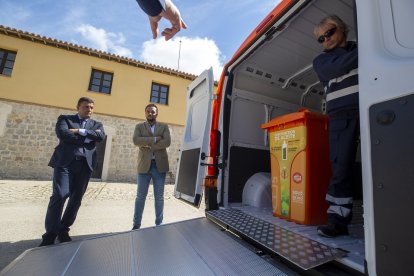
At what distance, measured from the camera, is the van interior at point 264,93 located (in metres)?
2.52

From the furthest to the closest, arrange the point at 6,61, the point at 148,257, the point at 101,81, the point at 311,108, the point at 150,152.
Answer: the point at 101,81 → the point at 6,61 → the point at 311,108 → the point at 150,152 → the point at 148,257

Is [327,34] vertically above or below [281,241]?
above

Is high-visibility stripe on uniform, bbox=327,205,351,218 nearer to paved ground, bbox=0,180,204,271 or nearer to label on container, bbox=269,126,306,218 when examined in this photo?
label on container, bbox=269,126,306,218

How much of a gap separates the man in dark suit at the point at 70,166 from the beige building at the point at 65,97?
9.24 meters

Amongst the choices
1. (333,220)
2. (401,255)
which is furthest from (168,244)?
(401,255)

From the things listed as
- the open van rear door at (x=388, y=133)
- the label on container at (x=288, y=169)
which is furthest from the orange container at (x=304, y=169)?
the open van rear door at (x=388, y=133)

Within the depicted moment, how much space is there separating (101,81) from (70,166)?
1092cm

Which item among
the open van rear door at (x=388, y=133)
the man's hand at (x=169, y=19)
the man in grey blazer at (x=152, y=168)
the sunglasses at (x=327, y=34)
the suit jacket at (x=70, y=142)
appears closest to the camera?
the open van rear door at (x=388, y=133)

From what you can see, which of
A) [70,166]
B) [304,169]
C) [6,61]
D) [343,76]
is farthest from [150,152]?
[6,61]

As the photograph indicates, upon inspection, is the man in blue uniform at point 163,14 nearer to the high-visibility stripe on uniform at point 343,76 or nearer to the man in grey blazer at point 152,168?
the high-visibility stripe on uniform at point 343,76

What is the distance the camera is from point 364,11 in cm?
117

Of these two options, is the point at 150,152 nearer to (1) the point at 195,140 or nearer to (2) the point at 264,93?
(1) the point at 195,140

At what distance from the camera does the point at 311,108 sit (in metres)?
3.87

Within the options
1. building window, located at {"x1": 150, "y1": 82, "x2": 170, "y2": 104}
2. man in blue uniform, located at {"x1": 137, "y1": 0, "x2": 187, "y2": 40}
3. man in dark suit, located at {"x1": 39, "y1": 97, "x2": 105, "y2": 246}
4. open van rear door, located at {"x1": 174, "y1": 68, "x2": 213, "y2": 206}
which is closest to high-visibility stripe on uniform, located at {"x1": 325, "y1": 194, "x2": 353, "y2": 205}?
open van rear door, located at {"x1": 174, "y1": 68, "x2": 213, "y2": 206}
